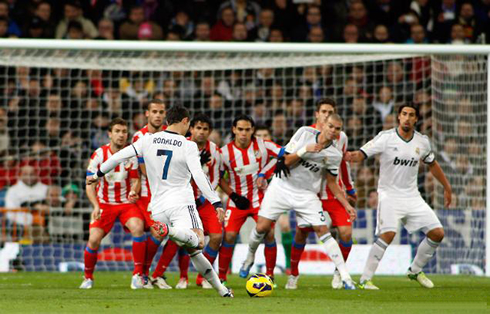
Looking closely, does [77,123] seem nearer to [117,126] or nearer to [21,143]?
[21,143]

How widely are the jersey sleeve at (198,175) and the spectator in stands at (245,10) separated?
9.14 meters

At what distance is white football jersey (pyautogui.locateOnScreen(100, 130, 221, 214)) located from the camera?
29.7 ft

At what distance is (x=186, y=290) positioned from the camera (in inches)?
409

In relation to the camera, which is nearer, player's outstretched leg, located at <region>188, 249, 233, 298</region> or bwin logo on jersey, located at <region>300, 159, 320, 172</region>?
player's outstretched leg, located at <region>188, 249, 233, 298</region>

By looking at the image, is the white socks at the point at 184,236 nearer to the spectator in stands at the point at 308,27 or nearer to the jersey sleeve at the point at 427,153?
the jersey sleeve at the point at 427,153

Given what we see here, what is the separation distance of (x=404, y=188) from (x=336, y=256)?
4.47 feet

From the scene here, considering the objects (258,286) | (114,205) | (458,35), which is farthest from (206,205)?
(458,35)

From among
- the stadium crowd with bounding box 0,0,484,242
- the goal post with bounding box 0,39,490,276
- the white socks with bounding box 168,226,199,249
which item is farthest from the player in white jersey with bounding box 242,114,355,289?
the stadium crowd with bounding box 0,0,484,242

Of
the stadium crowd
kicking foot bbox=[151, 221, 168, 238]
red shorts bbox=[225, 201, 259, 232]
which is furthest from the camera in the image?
the stadium crowd

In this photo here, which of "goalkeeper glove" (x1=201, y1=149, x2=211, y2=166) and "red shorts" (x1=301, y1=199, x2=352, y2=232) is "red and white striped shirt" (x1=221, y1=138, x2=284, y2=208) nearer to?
"goalkeeper glove" (x1=201, y1=149, x2=211, y2=166)

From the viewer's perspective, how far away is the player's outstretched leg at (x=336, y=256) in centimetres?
1023

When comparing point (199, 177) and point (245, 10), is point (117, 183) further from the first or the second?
point (245, 10)

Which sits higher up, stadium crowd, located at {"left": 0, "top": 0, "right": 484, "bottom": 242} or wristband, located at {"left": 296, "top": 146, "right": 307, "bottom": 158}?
stadium crowd, located at {"left": 0, "top": 0, "right": 484, "bottom": 242}

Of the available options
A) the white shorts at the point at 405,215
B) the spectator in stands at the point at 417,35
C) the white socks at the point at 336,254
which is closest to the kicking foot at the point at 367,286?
the white socks at the point at 336,254
